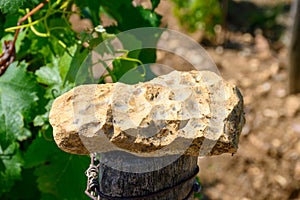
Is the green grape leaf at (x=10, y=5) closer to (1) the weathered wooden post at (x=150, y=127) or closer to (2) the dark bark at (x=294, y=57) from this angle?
(1) the weathered wooden post at (x=150, y=127)

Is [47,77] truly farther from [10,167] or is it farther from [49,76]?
[10,167]

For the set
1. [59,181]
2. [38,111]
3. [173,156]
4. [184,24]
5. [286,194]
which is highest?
[173,156]

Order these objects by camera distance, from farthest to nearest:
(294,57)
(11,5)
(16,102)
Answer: (294,57), (16,102), (11,5)

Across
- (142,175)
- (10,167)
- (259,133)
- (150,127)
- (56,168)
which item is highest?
(150,127)

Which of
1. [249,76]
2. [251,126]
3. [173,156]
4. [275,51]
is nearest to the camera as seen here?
[173,156]

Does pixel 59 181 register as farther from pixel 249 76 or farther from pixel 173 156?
pixel 249 76

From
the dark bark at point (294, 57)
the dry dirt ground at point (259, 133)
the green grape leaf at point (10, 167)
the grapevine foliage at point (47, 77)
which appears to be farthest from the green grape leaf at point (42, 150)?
the dark bark at point (294, 57)

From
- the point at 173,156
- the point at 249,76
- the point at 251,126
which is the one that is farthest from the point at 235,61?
the point at 173,156

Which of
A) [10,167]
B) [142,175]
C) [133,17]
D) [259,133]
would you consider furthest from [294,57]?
[142,175]
